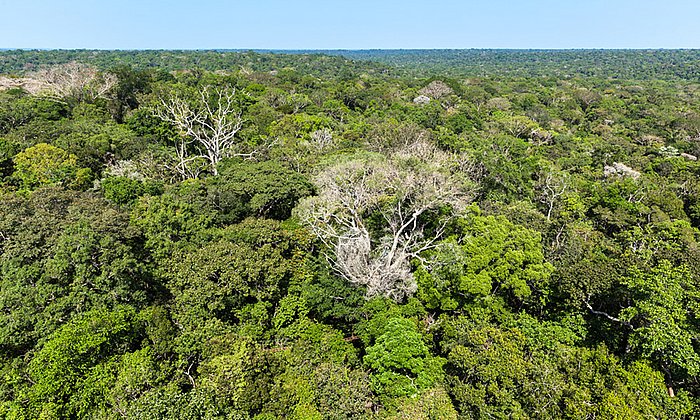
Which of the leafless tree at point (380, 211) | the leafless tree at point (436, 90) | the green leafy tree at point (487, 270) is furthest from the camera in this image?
the leafless tree at point (436, 90)

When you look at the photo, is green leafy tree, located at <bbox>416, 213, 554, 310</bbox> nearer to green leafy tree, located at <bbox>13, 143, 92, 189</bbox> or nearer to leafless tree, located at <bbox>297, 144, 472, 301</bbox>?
leafless tree, located at <bbox>297, 144, 472, 301</bbox>

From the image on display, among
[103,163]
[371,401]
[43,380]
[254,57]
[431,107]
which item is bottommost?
[371,401]

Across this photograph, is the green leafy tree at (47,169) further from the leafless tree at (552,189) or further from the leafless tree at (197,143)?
the leafless tree at (552,189)

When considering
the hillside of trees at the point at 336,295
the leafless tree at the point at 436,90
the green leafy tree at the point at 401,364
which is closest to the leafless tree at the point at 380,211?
the hillside of trees at the point at 336,295

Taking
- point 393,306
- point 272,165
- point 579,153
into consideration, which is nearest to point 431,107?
point 579,153

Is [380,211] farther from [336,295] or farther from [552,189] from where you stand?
[552,189]

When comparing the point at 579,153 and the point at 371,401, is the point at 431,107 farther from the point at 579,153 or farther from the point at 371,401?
the point at 371,401

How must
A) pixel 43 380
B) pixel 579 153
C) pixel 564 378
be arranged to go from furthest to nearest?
pixel 579 153 < pixel 564 378 < pixel 43 380
